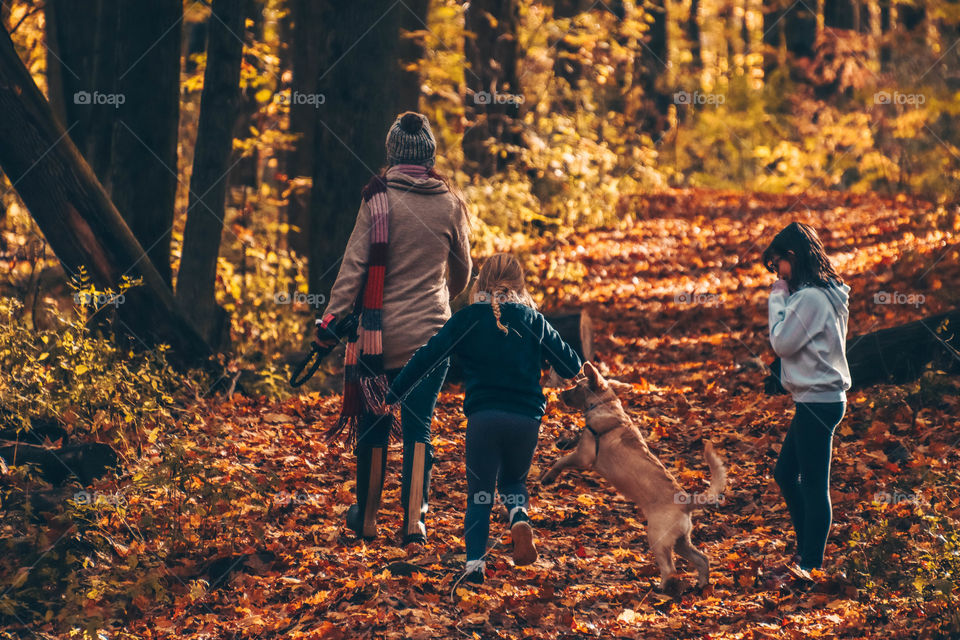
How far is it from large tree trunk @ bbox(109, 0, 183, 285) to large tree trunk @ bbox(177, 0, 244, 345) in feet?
0.87

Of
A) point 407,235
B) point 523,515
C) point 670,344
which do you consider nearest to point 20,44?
point 670,344

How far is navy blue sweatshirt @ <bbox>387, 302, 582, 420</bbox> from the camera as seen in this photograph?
4949 millimetres

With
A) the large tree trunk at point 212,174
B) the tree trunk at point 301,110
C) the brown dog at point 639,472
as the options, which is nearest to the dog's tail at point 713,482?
the brown dog at point 639,472

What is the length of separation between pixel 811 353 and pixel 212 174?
6.87m

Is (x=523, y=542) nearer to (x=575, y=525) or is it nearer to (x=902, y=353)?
(x=575, y=525)

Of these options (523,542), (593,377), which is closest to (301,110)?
(593,377)

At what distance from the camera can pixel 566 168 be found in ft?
53.6

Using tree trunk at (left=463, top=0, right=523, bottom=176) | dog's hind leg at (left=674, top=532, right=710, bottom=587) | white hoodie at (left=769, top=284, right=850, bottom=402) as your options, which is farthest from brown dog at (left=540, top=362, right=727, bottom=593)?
tree trunk at (left=463, top=0, right=523, bottom=176)

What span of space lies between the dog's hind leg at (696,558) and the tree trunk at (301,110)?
345 inches

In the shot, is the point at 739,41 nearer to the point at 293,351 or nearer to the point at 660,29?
the point at 660,29

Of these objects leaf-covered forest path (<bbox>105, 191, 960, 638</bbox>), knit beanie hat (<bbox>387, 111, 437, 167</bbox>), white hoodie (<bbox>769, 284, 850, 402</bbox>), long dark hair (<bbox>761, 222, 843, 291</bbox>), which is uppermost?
knit beanie hat (<bbox>387, 111, 437, 167</bbox>)

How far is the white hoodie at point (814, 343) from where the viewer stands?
5227mm

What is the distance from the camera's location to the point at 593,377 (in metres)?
5.27

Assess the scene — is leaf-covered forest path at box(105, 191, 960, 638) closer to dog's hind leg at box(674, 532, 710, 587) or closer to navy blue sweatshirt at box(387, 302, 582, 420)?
dog's hind leg at box(674, 532, 710, 587)
